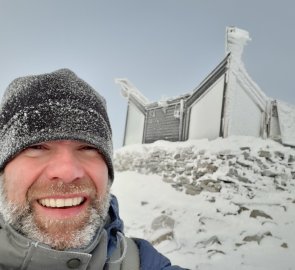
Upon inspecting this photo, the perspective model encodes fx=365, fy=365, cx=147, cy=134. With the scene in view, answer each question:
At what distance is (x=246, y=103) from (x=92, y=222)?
33.4 feet

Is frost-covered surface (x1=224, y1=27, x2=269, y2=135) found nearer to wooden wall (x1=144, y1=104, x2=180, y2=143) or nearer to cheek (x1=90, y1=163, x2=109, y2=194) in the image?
wooden wall (x1=144, y1=104, x2=180, y2=143)

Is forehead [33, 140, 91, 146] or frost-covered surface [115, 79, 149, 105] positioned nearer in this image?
forehead [33, 140, 91, 146]

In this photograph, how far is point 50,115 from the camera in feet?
5.35

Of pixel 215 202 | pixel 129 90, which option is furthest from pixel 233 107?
pixel 129 90

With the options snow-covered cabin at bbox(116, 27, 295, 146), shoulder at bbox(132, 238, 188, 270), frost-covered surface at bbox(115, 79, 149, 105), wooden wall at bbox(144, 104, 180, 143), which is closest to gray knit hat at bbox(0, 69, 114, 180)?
shoulder at bbox(132, 238, 188, 270)

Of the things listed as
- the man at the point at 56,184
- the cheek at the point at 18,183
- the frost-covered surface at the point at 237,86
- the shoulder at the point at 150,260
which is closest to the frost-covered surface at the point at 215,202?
the frost-covered surface at the point at 237,86

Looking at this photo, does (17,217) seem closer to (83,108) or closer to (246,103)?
(83,108)

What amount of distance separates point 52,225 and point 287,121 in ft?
36.0

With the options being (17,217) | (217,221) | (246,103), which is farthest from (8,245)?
(246,103)

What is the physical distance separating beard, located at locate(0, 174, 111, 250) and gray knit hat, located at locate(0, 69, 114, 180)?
204 mm

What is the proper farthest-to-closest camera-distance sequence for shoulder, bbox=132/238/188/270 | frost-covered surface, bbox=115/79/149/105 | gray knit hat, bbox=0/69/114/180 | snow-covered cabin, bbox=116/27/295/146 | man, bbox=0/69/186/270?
frost-covered surface, bbox=115/79/149/105 → snow-covered cabin, bbox=116/27/295/146 → shoulder, bbox=132/238/188/270 → gray knit hat, bbox=0/69/114/180 → man, bbox=0/69/186/270

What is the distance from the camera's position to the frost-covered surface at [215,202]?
20.1 ft

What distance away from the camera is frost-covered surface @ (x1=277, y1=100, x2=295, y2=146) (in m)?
11.0

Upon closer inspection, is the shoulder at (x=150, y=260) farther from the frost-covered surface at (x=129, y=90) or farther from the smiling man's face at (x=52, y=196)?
the frost-covered surface at (x=129, y=90)
